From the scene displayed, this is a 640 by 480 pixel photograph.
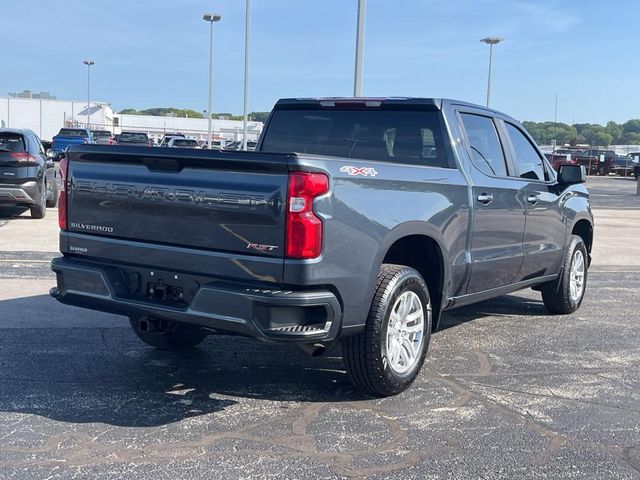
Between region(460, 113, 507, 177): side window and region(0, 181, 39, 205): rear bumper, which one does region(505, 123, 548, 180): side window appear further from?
region(0, 181, 39, 205): rear bumper

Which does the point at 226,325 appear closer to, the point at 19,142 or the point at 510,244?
the point at 510,244

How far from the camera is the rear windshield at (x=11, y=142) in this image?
42.7 feet

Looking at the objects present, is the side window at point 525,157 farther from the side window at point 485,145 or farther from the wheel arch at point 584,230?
the wheel arch at point 584,230

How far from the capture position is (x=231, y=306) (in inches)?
166

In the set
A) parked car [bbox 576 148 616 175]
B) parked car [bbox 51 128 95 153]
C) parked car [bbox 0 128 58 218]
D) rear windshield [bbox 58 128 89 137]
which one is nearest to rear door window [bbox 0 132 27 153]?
parked car [bbox 0 128 58 218]

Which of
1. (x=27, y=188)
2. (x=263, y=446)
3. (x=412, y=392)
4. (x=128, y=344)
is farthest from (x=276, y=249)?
(x=27, y=188)

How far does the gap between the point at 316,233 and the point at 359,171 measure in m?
0.53

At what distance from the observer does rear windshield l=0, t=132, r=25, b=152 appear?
1302 cm

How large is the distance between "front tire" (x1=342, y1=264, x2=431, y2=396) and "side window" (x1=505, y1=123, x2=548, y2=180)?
2.13 m

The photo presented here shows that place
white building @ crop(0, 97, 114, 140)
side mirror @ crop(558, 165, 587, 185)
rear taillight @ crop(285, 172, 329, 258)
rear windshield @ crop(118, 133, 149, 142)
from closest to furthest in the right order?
rear taillight @ crop(285, 172, 329, 258) → side mirror @ crop(558, 165, 587, 185) → rear windshield @ crop(118, 133, 149, 142) → white building @ crop(0, 97, 114, 140)

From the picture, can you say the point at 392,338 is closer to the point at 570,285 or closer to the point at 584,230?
the point at 570,285

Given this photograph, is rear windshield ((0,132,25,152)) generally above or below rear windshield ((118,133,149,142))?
below

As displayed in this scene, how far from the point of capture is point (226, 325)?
168 inches

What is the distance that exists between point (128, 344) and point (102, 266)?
4.71 ft
